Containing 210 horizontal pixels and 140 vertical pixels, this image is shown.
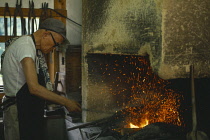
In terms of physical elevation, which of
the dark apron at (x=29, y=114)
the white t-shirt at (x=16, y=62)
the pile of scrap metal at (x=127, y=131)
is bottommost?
the pile of scrap metal at (x=127, y=131)

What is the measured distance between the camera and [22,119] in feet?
8.26

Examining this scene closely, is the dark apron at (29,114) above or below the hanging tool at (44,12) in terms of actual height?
below

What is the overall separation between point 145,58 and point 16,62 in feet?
5.33

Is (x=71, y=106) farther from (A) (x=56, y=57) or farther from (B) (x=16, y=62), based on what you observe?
(A) (x=56, y=57)

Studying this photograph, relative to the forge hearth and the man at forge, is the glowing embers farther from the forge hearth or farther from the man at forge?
the man at forge

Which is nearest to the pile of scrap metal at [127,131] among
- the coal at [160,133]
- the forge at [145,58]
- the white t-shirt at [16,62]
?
the coal at [160,133]

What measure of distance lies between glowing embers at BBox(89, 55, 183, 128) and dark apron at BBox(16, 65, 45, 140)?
1.04m

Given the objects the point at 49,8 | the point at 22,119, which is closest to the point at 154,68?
the point at 22,119

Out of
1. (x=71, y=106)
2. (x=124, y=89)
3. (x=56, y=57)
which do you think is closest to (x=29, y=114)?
(x=71, y=106)

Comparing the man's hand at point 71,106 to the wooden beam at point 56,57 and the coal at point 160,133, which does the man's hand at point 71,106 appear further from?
the wooden beam at point 56,57

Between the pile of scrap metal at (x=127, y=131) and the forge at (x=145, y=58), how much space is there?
0.15 metres

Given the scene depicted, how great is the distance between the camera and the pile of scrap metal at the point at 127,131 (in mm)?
2490

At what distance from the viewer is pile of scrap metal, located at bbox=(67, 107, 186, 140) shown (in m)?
2.49

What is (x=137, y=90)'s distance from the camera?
377cm
